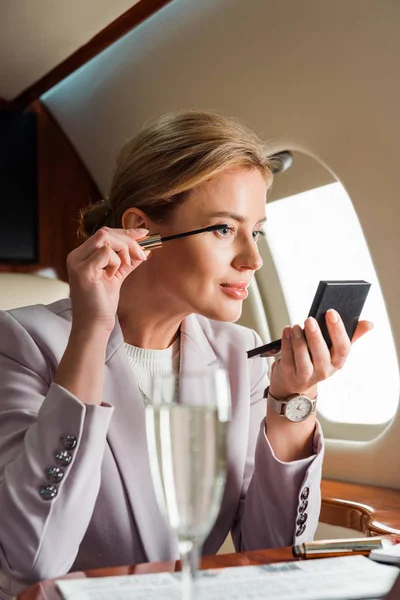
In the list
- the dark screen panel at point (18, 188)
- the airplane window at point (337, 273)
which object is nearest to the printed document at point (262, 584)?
the airplane window at point (337, 273)

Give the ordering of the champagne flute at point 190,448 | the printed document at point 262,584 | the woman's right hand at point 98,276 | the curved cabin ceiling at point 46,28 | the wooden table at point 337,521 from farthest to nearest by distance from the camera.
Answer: the curved cabin ceiling at point 46,28 → the woman's right hand at point 98,276 → the wooden table at point 337,521 → the printed document at point 262,584 → the champagne flute at point 190,448

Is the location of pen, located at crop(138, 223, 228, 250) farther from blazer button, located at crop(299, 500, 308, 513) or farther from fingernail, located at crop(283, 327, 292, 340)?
blazer button, located at crop(299, 500, 308, 513)

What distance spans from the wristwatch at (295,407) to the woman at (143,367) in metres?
0.01

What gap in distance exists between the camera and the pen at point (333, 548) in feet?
3.41

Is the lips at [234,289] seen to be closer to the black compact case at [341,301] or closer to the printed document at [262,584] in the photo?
the black compact case at [341,301]

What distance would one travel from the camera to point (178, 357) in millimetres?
1662

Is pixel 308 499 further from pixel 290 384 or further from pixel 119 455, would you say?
pixel 119 455

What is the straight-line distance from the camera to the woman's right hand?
4.18 feet

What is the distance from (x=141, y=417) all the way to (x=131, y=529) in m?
0.19

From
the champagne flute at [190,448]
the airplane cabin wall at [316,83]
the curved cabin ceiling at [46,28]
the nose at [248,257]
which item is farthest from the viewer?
the curved cabin ceiling at [46,28]

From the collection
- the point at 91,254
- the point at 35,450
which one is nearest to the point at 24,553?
the point at 35,450

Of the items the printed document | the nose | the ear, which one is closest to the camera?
the printed document

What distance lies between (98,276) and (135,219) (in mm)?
418

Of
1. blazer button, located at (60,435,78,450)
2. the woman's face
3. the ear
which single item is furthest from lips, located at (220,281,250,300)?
blazer button, located at (60,435,78,450)
